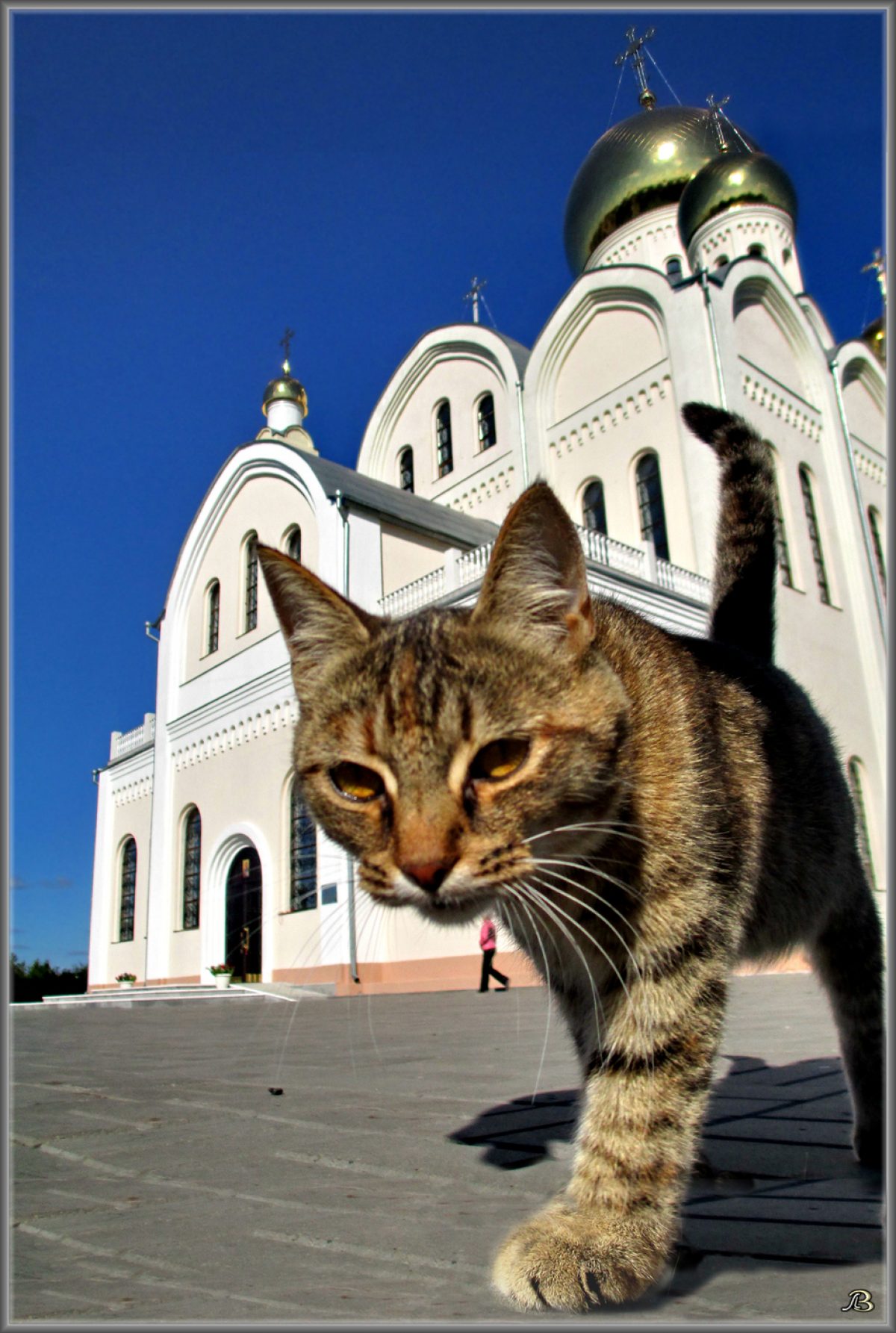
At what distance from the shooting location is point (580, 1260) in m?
1.71

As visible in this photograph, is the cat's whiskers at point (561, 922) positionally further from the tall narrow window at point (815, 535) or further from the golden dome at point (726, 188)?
the golden dome at point (726, 188)

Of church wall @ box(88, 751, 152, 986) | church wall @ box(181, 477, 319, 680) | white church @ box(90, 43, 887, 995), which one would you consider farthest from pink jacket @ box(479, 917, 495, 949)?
church wall @ box(88, 751, 152, 986)

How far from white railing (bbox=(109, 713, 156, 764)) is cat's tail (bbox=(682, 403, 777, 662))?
2163 centimetres

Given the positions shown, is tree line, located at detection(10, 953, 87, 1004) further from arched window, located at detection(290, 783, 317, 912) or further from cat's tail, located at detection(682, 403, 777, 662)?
cat's tail, located at detection(682, 403, 777, 662)

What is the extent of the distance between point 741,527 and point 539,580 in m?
1.45

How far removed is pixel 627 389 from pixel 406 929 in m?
12.7

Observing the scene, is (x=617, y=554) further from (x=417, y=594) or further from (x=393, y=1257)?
(x=393, y=1257)

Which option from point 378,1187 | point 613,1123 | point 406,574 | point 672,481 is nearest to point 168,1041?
point 378,1187

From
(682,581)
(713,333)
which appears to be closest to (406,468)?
(713,333)

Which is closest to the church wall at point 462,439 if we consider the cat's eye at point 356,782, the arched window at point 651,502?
the arched window at point 651,502

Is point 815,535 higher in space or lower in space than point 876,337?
lower

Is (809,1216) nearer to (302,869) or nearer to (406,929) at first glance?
(406,929)

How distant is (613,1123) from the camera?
6.25 ft

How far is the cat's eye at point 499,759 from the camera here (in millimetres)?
1953
